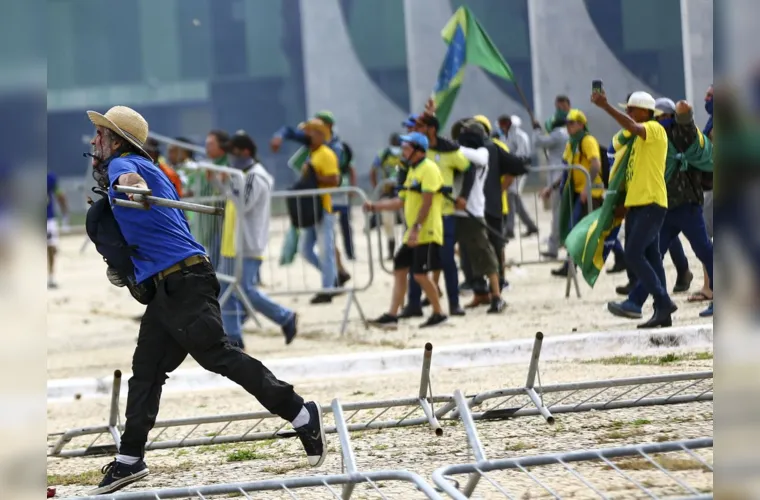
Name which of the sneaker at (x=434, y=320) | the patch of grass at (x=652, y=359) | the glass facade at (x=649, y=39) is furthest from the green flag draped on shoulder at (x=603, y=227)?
the sneaker at (x=434, y=320)

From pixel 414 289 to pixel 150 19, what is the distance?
768 inches

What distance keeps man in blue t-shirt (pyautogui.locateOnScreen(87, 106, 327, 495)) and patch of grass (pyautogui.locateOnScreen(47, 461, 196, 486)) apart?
41cm

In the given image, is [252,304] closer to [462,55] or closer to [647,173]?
[647,173]

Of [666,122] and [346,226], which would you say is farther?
[346,226]

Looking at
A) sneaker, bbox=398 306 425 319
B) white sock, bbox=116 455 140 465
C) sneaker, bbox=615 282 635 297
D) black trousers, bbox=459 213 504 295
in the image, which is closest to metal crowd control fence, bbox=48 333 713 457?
white sock, bbox=116 455 140 465

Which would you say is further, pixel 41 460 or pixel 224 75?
pixel 224 75

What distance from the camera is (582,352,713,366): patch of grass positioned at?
7.91m

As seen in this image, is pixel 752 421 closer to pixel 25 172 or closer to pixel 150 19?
pixel 25 172

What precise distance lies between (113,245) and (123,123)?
504 millimetres

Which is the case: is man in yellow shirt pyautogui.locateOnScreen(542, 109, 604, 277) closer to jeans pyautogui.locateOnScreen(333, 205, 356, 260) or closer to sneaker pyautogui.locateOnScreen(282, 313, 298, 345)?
sneaker pyautogui.locateOnScreen(282, 313, 298, 345)

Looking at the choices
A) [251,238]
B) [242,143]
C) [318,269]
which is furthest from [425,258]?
[318,269]

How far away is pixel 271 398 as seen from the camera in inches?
218

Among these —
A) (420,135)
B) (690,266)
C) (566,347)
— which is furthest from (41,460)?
(420,135)

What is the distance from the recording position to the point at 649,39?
30.6 ft
